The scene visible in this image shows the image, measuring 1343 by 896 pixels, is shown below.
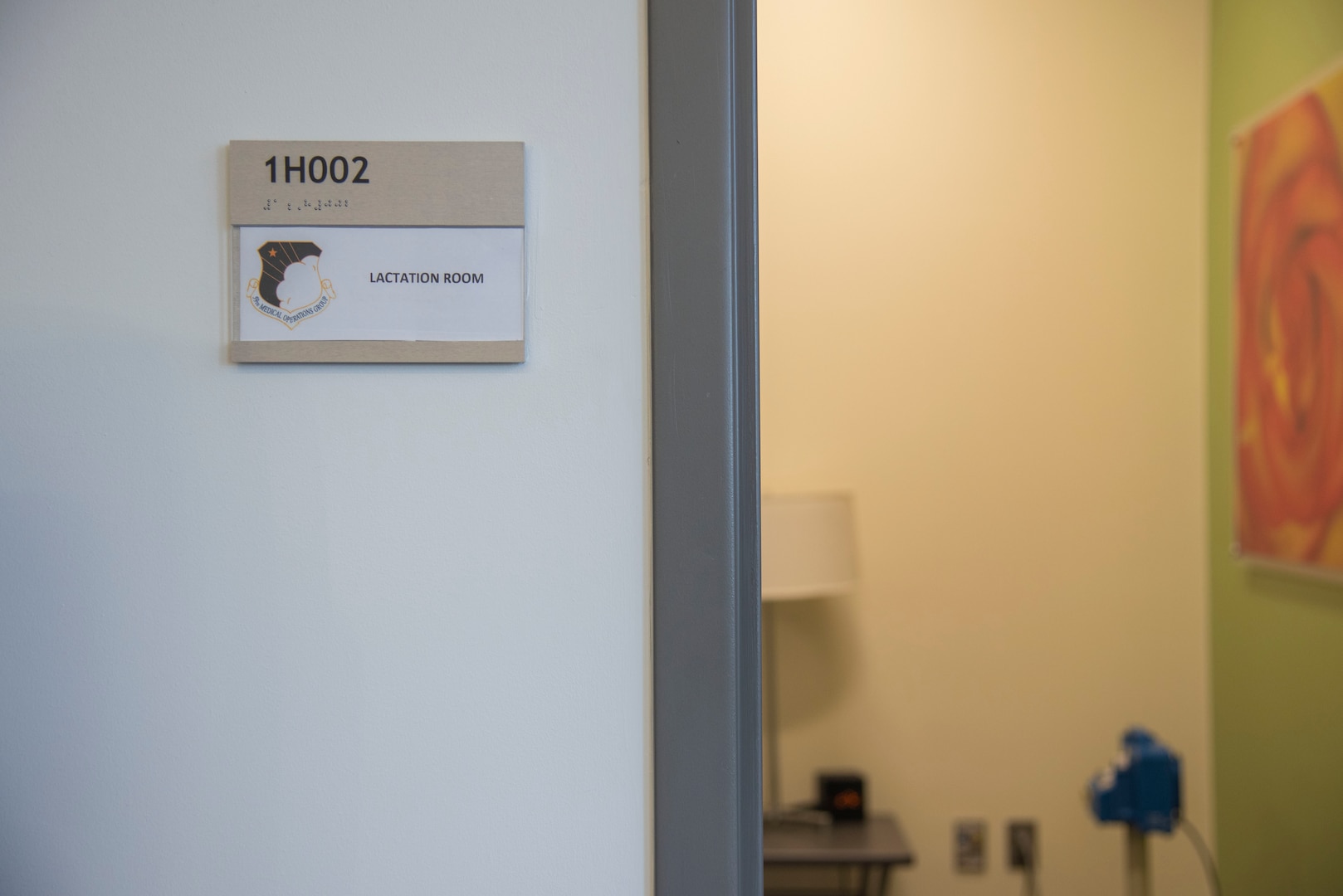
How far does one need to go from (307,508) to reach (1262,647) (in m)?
2.02

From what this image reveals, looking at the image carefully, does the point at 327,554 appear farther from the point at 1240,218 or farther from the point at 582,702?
the point at 1240,218

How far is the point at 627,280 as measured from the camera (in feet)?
2.23

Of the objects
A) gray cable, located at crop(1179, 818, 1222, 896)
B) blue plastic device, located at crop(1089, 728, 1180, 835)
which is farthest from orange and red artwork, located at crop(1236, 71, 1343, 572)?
gray cable, located at crop(1179, 818, 1222, 896)

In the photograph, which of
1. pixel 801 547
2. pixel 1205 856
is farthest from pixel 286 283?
pixel 1205 856

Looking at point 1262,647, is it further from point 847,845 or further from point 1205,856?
point 847,845

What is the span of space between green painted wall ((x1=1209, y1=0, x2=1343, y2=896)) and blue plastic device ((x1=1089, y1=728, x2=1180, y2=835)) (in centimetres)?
30

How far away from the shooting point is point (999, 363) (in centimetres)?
218

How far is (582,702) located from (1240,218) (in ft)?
6.54

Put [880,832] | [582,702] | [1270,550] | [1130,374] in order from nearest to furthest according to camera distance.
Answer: [582,702], [1270,550], [880,832], [1130,374]

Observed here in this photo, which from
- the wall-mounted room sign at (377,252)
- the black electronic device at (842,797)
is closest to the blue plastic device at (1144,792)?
the black electronic device at (842,797)

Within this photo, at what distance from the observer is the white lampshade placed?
1.93 metres

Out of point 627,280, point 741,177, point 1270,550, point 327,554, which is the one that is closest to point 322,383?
point 327,554

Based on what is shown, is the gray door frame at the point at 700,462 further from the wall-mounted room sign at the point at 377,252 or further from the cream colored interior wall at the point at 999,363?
the cream colored interior wall at the point at 999,363

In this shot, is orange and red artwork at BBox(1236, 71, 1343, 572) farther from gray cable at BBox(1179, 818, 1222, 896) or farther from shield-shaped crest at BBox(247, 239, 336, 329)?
shield-shaped crest at BBox(247, 239, 336, 329)
